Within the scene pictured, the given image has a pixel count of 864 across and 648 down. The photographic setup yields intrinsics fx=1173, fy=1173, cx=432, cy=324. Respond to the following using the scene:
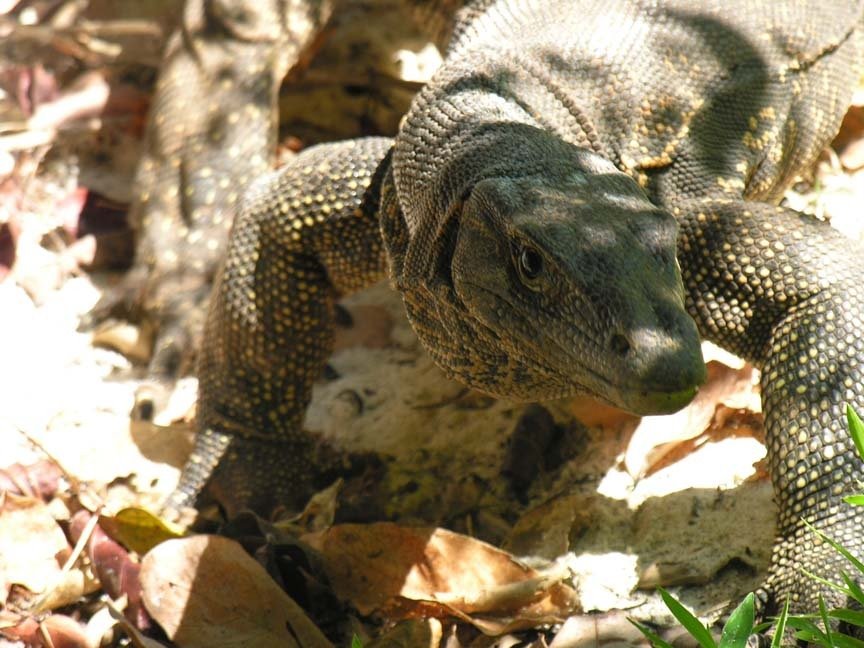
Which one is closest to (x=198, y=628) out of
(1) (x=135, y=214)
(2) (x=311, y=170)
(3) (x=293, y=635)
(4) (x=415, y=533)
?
(3) (x=293, y=635)

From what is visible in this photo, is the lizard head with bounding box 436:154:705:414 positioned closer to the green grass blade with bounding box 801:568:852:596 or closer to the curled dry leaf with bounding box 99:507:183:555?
the green grass blade with bounding box 801:568:852:596

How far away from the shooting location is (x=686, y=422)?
186 inches

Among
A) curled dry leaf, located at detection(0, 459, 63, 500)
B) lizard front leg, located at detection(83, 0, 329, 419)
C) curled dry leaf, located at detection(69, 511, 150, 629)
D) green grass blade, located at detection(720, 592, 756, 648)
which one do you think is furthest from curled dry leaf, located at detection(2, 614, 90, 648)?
green grass blade, located at detection(720, 592, 756, 648)

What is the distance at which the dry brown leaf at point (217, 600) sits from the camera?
4.14 meters

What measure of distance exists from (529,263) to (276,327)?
6.62 ft

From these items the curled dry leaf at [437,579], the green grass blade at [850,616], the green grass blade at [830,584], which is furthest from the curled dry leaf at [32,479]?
the green grass blade at [850,616]

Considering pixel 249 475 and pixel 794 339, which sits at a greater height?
pixel 794 339

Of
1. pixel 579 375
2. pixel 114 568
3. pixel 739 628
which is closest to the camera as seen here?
pixel 739 628

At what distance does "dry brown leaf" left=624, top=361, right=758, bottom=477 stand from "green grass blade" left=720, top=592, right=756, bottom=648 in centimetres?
139

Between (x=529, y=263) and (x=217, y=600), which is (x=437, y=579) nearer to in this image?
(x=217, y=600)

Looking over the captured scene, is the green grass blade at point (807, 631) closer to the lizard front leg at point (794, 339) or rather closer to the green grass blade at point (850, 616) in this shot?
the green grass blade at point (850, 616)

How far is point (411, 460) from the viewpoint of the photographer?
5289mm

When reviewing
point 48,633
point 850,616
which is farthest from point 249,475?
point 850,616

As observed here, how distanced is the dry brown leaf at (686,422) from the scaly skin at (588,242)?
1.72 ft
